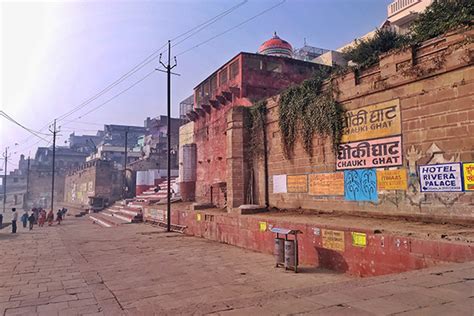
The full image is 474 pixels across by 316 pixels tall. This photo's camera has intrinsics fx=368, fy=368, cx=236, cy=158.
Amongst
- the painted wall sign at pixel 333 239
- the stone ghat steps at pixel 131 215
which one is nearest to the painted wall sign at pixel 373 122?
the painted wall sign at pixel 333 239

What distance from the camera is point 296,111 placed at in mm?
13391

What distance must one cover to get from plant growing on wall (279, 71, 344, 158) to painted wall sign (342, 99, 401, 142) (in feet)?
1.30

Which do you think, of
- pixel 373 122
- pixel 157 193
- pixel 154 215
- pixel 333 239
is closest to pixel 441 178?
pixel 373 122

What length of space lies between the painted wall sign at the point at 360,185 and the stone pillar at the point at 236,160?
Answer: 17.6 feet

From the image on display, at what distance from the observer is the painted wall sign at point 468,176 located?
7816 mm

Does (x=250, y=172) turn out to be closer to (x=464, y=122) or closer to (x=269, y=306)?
(x=464, y=122)

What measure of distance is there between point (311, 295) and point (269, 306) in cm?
59

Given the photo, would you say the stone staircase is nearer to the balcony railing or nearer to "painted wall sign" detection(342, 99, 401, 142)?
"painted wall sign" detection(342, 99, 401, 142)

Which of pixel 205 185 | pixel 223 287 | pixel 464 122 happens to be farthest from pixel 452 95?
pixel 205 185

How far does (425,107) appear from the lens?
351 inches

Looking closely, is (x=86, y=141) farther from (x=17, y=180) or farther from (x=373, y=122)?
(x=373, y=122)

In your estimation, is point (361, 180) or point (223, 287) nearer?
point (223, 287)

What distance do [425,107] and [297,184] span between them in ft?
17.8

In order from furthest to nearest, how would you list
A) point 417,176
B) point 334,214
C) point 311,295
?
1. point 334,214
2. point 417,176
3. point 311,295
